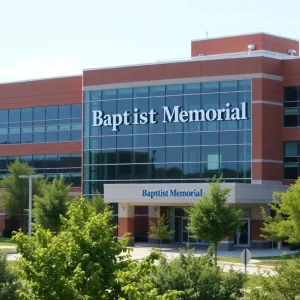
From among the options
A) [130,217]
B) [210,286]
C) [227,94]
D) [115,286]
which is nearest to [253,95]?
[227,94]

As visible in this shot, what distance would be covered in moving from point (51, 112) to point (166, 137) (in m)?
13.3

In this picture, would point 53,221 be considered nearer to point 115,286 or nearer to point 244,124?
point 244,124

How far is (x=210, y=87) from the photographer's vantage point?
58.2 m

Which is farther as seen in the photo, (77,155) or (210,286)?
(77,155)

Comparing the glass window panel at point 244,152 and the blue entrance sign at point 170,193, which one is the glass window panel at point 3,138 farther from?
the glass window panel at point 244,152

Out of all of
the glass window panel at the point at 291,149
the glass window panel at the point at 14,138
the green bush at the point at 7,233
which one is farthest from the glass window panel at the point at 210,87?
the green bush at the point at 7,233

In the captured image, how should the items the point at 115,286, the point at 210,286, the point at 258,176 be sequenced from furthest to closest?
the point at 258,176, the point at 210,286, the point at 115,286

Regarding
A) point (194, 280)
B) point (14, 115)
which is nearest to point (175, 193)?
point (14, 115)

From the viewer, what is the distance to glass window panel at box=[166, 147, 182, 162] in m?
59.2

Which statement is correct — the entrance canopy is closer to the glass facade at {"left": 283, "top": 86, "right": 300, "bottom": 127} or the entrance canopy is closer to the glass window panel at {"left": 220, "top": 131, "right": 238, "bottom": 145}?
the glass window panel at {"left": 220, "top": 131, "right": 238, "bottom": 145}

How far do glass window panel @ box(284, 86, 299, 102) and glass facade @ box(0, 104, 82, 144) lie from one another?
17524mm

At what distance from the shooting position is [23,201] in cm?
6625

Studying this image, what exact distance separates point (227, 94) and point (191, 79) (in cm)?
299

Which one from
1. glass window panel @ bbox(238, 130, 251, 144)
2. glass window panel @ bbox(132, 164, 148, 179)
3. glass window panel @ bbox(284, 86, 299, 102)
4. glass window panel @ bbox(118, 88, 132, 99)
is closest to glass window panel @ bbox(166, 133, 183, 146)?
glass window panel @ bbox(132, 164, 148, 179)
